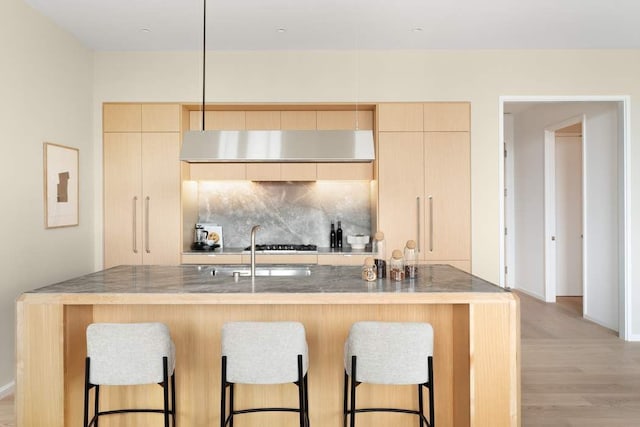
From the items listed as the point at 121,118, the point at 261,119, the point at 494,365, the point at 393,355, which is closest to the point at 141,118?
the point at 121,118

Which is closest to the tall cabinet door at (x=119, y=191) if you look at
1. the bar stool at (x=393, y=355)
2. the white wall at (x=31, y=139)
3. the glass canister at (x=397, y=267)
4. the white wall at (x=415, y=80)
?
the white wall at (x=415, y=80)

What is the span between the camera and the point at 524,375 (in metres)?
3.92

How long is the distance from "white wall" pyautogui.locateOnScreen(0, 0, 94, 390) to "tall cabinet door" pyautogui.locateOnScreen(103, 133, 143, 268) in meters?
0.25

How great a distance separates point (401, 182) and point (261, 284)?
2.52 m

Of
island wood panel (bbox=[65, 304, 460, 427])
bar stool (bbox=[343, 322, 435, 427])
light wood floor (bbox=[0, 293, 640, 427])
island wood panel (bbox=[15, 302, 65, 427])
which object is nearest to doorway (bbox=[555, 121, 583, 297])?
light wood floor (bbox=[0, 293, 640, 427])

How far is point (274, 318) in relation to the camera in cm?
275

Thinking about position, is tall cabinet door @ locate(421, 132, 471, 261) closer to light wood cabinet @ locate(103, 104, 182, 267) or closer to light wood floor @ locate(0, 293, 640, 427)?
light wood floor @ locate(0, 293, 640, 427)

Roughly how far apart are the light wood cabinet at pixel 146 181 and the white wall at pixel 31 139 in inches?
10.5

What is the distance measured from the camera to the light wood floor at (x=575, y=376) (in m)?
3.16

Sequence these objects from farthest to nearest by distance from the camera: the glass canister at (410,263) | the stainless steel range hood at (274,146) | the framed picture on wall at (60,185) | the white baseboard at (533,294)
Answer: the white baseboard at (533,294)
the framed picture on wall at (60,185)
the stainless steel range hood at (274,146)
the glass canister at (410,263)

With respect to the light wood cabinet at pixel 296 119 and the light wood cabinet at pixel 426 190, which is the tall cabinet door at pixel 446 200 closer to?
the light wood cabinet at pixel 426 190

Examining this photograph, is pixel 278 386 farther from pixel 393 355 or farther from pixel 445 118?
pixel 445 118

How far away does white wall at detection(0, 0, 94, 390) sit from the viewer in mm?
3537

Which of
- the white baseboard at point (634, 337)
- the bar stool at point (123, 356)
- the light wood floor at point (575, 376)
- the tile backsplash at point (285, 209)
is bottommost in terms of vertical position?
the light wood floor at point (575, 376)
